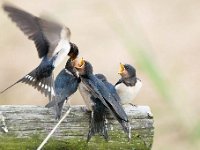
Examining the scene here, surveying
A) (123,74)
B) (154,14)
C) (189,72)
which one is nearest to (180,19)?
(154,14)

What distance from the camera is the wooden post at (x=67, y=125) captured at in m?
2.66

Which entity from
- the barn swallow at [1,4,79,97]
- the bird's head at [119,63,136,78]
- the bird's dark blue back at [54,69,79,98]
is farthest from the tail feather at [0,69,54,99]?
the bird's head at [119,63,136,78]

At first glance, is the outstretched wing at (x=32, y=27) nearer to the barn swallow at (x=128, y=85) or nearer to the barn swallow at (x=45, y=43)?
the barn swallow at (x=45, y=43)

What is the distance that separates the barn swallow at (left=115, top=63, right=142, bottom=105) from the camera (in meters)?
3.60

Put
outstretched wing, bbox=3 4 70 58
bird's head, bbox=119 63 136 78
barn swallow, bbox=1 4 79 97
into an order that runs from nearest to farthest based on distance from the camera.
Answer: barn swallow, bbox=1 4 79 97
outstretched wing, bbox=3 4 70 58
bird's head, bbox=119 63 136 78

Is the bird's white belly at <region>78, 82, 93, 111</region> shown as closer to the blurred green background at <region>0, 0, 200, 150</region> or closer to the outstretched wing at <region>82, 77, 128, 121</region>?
the outstretched wing at <region>82, 77, 128, 121</region>

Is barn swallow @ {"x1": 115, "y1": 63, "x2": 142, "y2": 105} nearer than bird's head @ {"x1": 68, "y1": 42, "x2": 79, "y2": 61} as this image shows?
No

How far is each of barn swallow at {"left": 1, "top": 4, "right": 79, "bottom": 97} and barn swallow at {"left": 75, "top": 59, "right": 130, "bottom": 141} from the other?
5.0 inches

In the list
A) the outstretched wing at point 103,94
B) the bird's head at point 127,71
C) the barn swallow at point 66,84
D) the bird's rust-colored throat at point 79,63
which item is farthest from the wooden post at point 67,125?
the bird's head at point 127,71

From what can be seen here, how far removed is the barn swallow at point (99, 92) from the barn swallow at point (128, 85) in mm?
561

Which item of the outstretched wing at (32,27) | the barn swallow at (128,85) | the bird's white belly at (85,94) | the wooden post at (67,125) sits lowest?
the wooden post at (67,125)

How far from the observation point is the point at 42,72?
3.46m

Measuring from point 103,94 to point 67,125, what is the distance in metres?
0.22

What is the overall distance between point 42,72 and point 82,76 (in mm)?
496
